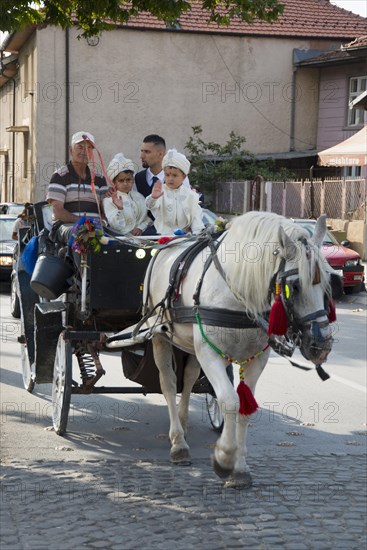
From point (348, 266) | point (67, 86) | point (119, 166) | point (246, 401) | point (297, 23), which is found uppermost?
point (297, 23)

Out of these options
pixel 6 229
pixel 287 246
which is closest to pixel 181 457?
pixel 287 246

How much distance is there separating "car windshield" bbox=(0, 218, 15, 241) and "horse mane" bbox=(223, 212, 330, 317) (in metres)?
15.1

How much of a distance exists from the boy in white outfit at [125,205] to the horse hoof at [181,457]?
182 cm

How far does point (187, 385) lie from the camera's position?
24.0 feet

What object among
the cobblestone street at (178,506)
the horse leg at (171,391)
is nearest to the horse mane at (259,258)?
the cobblestone street at (178,506)

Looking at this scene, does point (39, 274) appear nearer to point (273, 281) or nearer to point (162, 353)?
point (162, 353)

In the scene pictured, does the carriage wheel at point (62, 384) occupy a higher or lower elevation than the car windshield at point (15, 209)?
lower

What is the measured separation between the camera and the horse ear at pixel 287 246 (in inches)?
207

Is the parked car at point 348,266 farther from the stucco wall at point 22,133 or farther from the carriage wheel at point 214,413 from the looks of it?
the stucco wall at point 22,133

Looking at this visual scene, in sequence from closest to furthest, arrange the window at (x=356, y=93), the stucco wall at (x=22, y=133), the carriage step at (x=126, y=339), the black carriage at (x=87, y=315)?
the carriage step at (x=126, y=339) → the black carriage at (x=87, y=315) → the window at (x=356, y=93) → the stucco wall at (x=22, y=133)

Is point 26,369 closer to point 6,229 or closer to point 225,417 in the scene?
point 225,417

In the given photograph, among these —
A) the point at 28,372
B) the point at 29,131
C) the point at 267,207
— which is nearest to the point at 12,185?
the point at 29,131

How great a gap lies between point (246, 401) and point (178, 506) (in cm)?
78

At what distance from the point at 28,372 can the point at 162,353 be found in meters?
2.61
